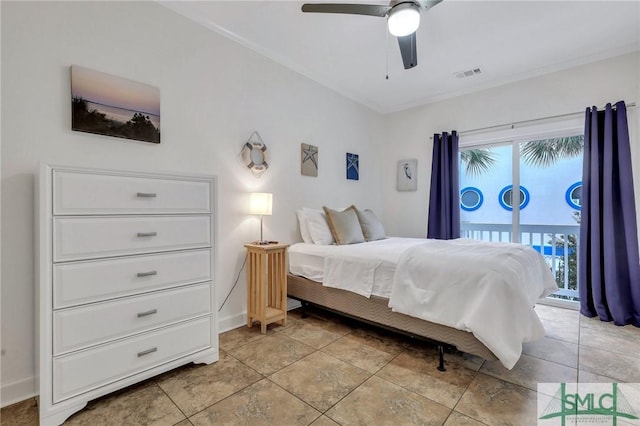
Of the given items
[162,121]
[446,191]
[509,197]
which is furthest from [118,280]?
[509,197]

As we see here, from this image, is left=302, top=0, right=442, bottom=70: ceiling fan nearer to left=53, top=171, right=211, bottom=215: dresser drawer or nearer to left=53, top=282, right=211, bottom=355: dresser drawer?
left=53, top=171, right=211, bottom=215: dresser drawer

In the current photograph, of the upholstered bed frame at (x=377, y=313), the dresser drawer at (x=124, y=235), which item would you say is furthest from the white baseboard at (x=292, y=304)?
the dresser drawer at (x=124, y=235)

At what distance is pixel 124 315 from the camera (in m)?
1.64

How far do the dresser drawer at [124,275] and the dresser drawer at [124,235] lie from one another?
5cm

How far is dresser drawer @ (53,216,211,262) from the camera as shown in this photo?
1461 millimetres

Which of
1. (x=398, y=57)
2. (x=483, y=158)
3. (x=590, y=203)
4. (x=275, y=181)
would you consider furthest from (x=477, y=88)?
(x=275, y=181)

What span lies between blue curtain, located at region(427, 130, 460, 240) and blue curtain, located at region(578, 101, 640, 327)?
4.19ft

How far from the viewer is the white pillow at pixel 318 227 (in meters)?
3.03

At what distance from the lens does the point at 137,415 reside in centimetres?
151

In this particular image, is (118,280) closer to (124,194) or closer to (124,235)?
(124,235)

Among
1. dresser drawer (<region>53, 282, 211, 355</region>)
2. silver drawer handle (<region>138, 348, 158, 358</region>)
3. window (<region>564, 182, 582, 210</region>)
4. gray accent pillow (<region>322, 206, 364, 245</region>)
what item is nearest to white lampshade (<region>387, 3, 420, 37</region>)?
gray accent pillow (<region>322, 206, 364, 245</region>)

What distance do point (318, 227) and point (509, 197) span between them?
8.39ft

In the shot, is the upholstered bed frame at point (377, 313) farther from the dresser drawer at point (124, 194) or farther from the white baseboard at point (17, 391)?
the white baseboard at point (17, 391)

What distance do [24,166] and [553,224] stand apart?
16.0 feet
